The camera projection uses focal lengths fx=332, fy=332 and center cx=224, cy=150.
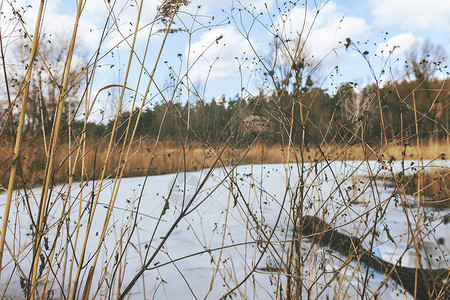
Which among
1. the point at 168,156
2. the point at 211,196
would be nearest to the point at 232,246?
the point at 211,196

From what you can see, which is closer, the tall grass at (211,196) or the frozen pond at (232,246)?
the tall grass at (211,196)

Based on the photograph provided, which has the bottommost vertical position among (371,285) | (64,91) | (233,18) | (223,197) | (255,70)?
(371,285)

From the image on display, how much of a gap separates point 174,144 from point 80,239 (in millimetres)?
9435

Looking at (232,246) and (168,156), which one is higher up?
(168,156)

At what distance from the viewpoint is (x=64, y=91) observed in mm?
817

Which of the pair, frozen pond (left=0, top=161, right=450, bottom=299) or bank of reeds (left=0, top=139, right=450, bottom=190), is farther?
frozen pond (left=0, top=161, right=450, bottom=299)

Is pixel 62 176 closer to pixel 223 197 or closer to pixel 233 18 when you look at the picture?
pixel 223 197

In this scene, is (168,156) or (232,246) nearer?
(232,246)

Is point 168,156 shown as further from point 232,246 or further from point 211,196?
point 232,246

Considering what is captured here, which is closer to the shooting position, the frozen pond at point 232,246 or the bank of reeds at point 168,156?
the bank of reeds at point 168,156

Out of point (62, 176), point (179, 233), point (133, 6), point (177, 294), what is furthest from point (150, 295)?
point (62, 176)

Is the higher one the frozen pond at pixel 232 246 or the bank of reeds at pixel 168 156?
the bank of reeds at pixel 168 156

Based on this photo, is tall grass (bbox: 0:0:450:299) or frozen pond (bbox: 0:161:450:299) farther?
frozen pond (bbox: 0:161:450:299)

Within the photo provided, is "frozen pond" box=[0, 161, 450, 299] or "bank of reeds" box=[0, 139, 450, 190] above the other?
"bank of reeds" box=[0, 139, 450, 190]
